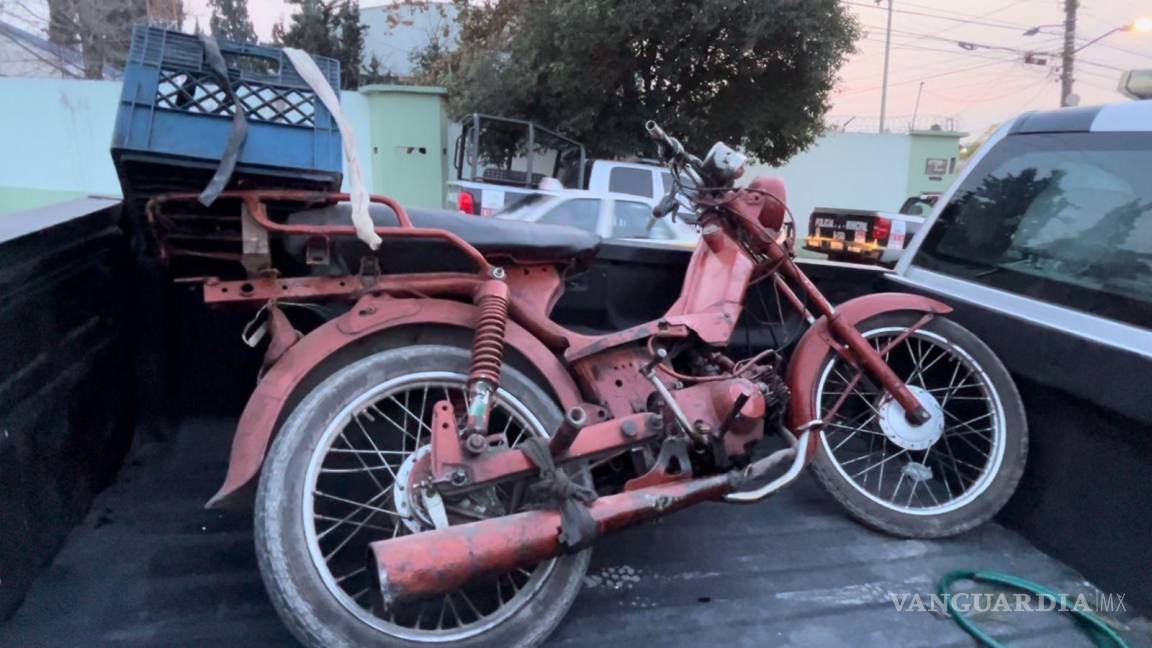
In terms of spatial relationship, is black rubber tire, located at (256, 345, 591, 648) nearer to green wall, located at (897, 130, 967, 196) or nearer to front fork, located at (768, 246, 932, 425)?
front fork, located at (768, 246, 932, 425)

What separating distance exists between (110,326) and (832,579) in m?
2.22

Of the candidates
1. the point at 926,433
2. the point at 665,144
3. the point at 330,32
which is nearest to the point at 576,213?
the point at 665,144

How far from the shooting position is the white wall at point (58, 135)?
13.6m

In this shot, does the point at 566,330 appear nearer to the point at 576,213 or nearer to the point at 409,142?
the point at 576,213

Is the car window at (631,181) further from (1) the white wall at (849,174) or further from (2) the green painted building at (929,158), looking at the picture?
(2) the green painted building at (929,158)

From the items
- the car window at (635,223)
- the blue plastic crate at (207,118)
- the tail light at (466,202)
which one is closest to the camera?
the blue plastic crate at (207,118)

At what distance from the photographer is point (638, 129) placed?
13.2m

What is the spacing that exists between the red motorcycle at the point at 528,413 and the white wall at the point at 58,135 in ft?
39.4

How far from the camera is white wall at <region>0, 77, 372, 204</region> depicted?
13.6 meters

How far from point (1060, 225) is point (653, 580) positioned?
5.73 feet

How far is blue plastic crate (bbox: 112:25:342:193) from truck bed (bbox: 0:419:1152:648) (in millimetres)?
953

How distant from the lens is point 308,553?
6.31 ft

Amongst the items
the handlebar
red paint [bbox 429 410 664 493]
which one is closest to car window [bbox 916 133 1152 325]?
the handlebar

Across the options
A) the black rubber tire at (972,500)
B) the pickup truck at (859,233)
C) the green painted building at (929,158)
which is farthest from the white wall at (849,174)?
the black rubber tire at (972,500)
